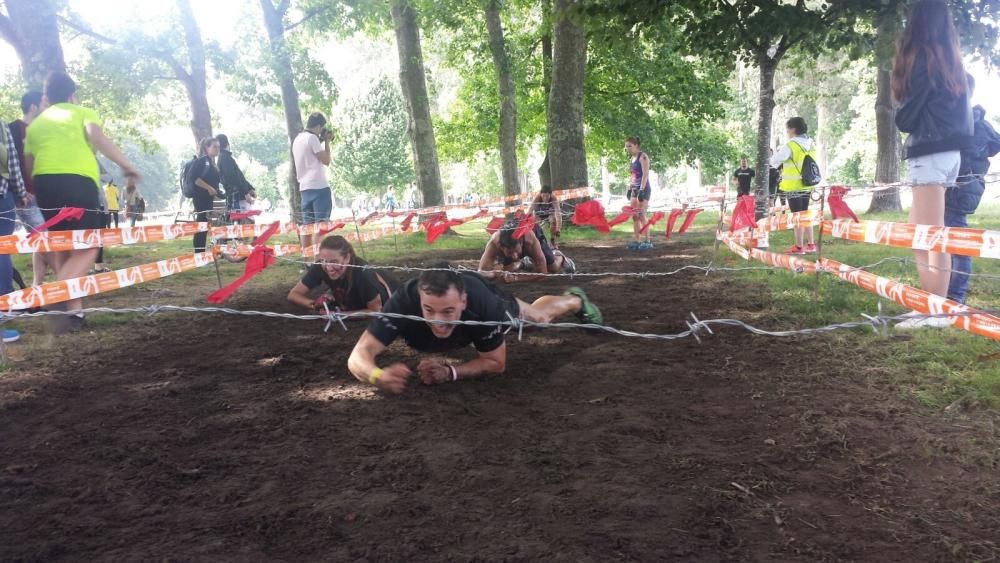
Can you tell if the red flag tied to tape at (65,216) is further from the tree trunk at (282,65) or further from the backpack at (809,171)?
the tree trunk at (282,65)

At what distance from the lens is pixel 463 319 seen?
374 cm

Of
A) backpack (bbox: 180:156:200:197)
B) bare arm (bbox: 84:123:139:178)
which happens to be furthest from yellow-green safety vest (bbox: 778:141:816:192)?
backpack (bbox: 180:156:200:197)

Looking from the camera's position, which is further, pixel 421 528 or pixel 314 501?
pixel 314 501

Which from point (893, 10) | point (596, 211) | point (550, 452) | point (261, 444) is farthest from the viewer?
point (596, 211)

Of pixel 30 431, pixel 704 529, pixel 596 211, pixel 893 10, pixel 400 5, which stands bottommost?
pixel 704 529

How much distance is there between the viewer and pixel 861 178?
1586 inches

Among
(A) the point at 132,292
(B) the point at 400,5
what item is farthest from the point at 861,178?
(A) the point at 132,292

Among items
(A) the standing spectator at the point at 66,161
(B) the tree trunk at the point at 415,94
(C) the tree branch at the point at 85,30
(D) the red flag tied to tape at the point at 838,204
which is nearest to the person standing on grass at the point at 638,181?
(D) the red flag tied to tape at the point at 838,204

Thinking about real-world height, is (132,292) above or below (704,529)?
above

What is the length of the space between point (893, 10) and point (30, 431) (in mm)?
8976

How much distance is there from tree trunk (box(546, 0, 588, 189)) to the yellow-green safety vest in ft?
20.6

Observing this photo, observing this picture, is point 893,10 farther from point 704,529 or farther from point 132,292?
point 132,292

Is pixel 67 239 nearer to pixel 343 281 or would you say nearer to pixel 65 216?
pixel 65 216

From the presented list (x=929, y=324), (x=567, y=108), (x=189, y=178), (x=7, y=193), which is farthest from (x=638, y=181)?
(x=7, y=193)
